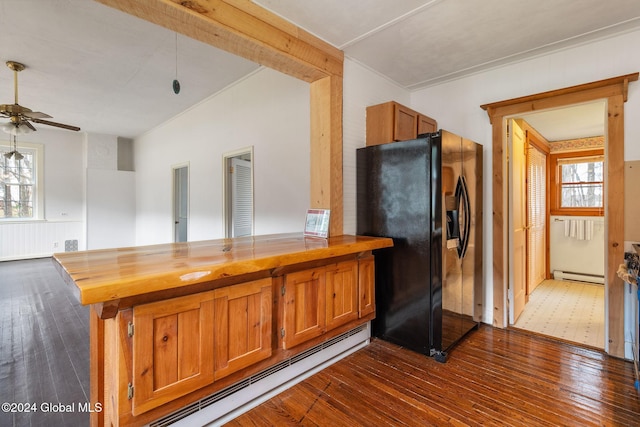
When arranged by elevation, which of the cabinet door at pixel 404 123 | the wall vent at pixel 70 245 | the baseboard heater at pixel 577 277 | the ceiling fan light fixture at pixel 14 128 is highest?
the ceiling fan light fixture at pixel 14 128

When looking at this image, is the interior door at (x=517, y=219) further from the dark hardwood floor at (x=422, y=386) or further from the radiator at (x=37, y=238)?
the radiator at (x=37, y=238)

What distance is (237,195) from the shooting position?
4.62 m

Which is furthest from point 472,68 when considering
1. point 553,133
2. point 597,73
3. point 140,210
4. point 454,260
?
point 140,210

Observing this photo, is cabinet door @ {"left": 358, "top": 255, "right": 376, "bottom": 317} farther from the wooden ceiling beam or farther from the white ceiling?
the white ceiling

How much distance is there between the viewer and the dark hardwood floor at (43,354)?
1.92 m

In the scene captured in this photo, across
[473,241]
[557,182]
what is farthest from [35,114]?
[557,182]

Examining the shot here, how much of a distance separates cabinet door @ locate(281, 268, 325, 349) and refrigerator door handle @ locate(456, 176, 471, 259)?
55.9 inches

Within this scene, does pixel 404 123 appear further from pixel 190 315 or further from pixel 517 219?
pixel 190 315

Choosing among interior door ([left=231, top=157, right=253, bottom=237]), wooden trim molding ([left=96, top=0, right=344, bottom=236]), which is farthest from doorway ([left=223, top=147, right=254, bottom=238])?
wooden trim molding ([left=96, top=0, right=344, bottom=236])

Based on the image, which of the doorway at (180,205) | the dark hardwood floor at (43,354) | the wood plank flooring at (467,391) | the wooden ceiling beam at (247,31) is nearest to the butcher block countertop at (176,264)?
the dark hardwood floor at (43,354)

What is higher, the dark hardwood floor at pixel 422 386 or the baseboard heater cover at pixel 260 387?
the baseboard heater cover at pixel 260 387

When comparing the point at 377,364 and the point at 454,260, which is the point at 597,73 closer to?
the point at 454,260

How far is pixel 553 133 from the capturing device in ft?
16.0

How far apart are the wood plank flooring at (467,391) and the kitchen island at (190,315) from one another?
303 mm
